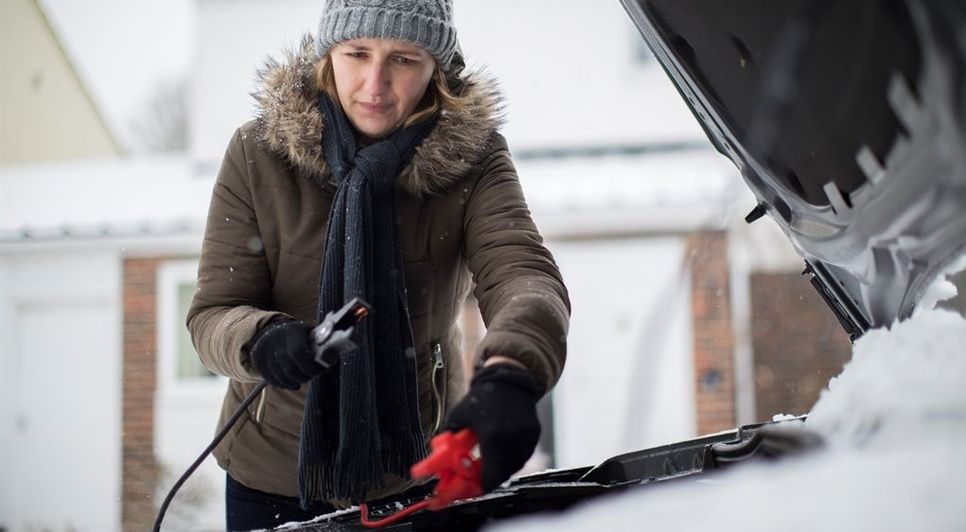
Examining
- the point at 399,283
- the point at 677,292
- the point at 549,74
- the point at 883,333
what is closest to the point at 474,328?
the point at 677,292

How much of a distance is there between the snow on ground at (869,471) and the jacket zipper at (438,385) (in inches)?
37.0

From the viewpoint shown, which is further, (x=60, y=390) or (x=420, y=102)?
(x=60, y=390)

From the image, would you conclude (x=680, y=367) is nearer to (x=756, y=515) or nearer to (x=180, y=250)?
(x=180, y=250)

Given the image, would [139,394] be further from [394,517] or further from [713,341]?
[394,517]

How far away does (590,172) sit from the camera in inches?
342

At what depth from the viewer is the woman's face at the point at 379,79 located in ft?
6.48

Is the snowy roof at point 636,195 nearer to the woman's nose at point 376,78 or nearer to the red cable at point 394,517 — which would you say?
the woman's nose at point 376,78

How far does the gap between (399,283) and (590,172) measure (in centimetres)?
675

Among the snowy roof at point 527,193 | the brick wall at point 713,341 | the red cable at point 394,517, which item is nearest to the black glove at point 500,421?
the red cable at point 394,517

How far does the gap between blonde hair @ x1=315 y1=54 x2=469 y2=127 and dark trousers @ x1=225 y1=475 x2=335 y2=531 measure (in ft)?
2.90

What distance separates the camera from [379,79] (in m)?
1.98

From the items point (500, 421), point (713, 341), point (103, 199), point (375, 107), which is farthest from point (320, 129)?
point (103, 199)

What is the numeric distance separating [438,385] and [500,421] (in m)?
0.99

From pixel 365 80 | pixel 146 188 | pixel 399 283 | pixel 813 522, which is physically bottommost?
pixel 813 522
